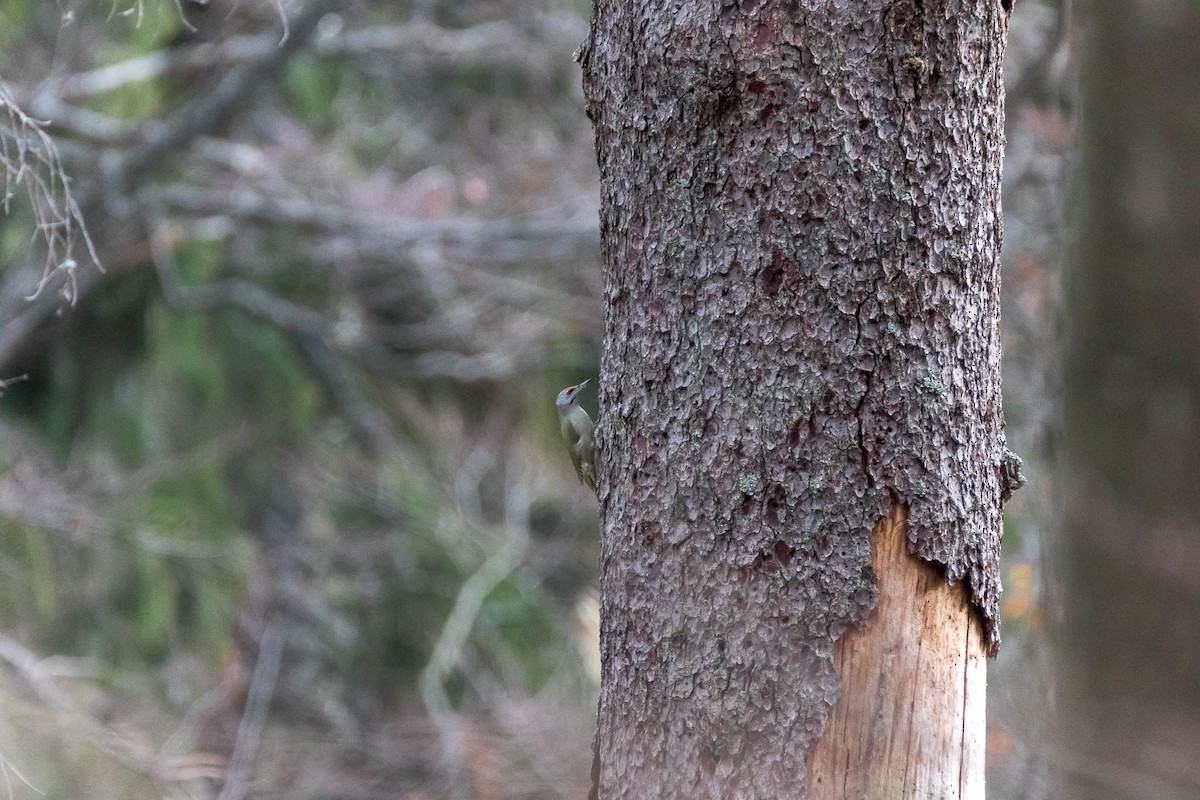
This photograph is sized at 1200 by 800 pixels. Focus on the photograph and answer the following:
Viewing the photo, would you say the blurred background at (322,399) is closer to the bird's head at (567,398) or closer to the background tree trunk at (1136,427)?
the bird's head at (567,398)

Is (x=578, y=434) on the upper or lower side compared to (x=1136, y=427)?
lower

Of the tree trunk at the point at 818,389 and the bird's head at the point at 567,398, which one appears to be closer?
the tree trunk at the point at 818,389

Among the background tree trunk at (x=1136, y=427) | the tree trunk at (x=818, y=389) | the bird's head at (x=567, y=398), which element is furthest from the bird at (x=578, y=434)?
the background tree trunk at (x=1136, y=427)

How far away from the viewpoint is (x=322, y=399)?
7.50 m

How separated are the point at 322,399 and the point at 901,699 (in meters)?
6.38

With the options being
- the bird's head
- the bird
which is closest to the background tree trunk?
the bird

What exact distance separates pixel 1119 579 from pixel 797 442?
2.38ft

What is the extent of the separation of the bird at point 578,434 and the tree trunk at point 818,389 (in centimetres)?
146

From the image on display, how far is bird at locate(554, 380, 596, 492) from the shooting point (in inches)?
129

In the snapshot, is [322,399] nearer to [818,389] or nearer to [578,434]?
[578,434]

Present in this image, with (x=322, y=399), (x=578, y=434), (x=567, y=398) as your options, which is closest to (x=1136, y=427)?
(x=578, y=434)

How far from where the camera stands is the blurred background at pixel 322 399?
18.2ft

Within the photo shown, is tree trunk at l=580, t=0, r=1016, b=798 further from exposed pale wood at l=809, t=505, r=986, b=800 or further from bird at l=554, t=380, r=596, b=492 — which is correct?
bird at l=554, t=380, r=596, b=492

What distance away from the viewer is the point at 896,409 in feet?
5.26
